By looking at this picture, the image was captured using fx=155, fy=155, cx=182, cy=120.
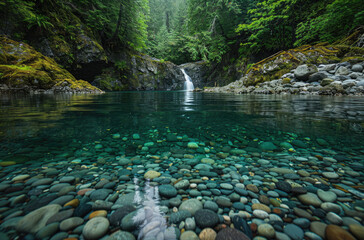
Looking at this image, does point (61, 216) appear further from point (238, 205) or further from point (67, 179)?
point (238, 205)

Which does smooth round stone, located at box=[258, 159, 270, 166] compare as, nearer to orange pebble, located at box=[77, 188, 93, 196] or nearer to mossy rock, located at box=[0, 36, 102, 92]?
orange pebble, located at box=[77, 188, 93, 196]

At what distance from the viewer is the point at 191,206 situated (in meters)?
0.82

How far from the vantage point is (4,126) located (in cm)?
197

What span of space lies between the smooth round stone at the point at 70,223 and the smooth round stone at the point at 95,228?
0.05m

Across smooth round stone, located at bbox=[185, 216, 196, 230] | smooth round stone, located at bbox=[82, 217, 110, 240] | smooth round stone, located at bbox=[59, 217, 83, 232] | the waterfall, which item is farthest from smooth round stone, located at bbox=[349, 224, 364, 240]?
the waterfall

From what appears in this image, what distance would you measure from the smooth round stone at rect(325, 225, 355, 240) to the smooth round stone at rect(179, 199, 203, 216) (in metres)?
0.53

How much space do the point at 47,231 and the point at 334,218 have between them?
1.26m

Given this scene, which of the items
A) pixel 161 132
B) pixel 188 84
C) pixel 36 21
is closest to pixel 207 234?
pixel 161 132

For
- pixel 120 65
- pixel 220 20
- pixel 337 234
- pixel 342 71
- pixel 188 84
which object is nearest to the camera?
pixel 337 234

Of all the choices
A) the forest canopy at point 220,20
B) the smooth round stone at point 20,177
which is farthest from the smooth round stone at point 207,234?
the forest canopy at point 220,20

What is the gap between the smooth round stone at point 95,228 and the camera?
0.64 m

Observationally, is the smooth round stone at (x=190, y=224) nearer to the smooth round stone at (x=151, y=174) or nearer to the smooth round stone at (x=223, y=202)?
the smooth round stone at (x=223, y=202)

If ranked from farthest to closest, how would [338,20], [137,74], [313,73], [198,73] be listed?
[198,73]
[137,74]
[338,20]
[313,73]

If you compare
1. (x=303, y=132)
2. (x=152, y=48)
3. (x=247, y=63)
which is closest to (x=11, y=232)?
(x=303, y=132)
